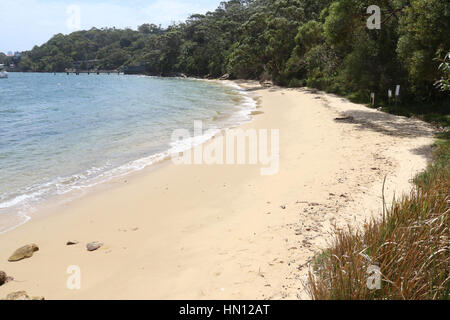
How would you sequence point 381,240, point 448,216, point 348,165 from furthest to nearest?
point 348,165 < point 448,216 < point 381,240

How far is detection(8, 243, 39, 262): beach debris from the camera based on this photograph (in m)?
5.96

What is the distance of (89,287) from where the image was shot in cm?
493

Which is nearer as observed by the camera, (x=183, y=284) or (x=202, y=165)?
(x=183, y=284)

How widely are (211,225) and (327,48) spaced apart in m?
26.5

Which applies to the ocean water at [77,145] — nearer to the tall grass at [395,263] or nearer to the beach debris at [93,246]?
the beach debris at [93,246]

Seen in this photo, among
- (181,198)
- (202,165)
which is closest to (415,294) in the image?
(181,198)

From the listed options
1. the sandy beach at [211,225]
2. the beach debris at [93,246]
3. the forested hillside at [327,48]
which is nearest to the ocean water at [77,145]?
the sandy beach at [211,225]

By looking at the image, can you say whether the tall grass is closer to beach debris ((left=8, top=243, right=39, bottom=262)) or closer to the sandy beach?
the sandy beach

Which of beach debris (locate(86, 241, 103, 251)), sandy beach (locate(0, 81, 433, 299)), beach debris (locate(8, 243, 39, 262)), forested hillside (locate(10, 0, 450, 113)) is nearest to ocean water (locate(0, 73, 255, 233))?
sandy beach (locate(0, 81, 433, 299))

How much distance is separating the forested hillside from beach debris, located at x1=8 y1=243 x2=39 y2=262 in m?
8.18

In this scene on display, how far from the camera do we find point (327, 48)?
28766 millimetres

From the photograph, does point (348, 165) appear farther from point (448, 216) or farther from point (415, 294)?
point (415, 294)

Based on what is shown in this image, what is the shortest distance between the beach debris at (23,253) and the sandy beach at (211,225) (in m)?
0.11
